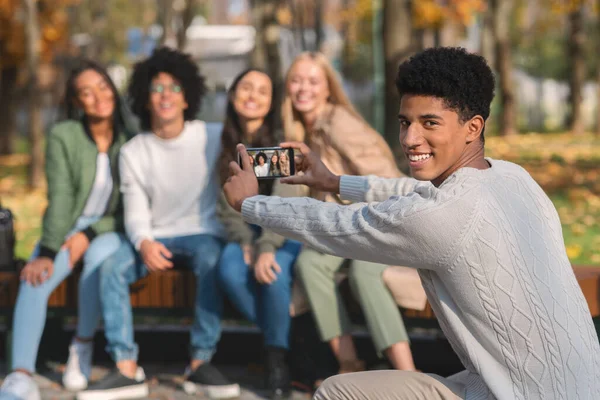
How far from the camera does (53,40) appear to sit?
74.8 ft

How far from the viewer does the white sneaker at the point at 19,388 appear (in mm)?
5398

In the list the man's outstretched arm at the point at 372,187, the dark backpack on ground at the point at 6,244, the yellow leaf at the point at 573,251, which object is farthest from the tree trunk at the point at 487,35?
the man's outstretched arm at the point at 372,187

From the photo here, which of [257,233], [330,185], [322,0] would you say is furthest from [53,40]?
[330,185]

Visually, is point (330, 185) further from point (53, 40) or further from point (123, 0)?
point (123, 0)

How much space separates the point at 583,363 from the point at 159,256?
3152 millimetres

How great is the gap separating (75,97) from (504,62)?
22196 millimetres

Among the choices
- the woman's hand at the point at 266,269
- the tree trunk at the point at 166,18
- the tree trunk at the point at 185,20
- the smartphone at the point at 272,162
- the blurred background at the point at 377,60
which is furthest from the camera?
the tree trunk at the point at 185,20

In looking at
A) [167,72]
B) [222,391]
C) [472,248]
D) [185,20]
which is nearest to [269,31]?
[185,20]

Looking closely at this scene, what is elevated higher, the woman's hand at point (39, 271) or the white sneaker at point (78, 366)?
the woman's hand at point (39, 271)

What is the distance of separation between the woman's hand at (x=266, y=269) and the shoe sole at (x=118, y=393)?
875 mm

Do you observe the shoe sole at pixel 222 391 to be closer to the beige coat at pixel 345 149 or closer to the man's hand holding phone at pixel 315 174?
the beige coat at pixel 345 149

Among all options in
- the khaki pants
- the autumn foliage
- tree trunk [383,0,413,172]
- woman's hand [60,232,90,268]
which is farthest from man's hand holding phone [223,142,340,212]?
the autumn foliage

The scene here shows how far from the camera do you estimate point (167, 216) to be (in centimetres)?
601

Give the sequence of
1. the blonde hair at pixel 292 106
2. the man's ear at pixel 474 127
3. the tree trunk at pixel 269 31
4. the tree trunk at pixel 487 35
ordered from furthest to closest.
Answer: the tree trunk at pixel 487 35 → the tree trunk at pixel 269 31 → the blonde hair at pixel 292 106 → the man's ear at pixel 474 127
